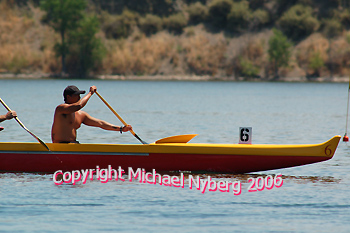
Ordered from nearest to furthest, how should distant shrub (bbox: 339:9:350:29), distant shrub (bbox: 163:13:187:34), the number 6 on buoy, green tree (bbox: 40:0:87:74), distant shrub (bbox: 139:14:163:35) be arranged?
the number 6 on buoy, green tree (bbox: 40:0:87:74), distant shrub (bbox: 163:13:187:34), distant shrub (bbox: 339:9:350:29), distant shrub (bbox: 139:14:163:35)

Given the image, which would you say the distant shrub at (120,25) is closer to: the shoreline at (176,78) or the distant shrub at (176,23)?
the distant shrub at (176,23)

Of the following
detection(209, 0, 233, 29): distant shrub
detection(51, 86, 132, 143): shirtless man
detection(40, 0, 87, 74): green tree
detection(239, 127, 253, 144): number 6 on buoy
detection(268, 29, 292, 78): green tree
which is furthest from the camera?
detection(209, 0, 233, 29): distant shrub

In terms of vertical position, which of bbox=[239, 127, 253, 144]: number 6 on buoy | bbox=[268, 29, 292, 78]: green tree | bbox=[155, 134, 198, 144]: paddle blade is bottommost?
bbox=[268, 29, 292, 78]: green tree

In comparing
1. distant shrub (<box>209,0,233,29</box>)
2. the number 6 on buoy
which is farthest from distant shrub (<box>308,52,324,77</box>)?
the number 6 on buoy

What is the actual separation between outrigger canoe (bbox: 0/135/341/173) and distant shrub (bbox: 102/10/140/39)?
92471 millimetres

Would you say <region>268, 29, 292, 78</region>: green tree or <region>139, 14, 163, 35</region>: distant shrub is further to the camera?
<region>139, 14, 163, 35</region>: distant shrub

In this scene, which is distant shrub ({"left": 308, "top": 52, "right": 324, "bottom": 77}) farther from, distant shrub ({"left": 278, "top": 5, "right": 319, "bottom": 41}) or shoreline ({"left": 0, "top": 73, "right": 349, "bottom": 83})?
distant shrub ({"left": 278, "top": 5, "right": 319, "bottom": 41})

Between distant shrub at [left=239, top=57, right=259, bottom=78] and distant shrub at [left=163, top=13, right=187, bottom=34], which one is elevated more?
distant shrub at [left=163, top=13, right=187, bottom=34]

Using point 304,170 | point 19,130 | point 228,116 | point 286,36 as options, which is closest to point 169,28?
point 286,36

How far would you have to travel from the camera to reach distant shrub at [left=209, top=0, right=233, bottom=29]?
344 ft

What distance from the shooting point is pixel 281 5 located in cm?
10912

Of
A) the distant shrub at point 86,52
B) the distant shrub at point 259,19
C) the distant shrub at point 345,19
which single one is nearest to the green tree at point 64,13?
the distant shrub at point 86,52

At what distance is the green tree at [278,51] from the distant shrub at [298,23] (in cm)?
533

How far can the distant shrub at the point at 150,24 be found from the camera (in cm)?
10519
